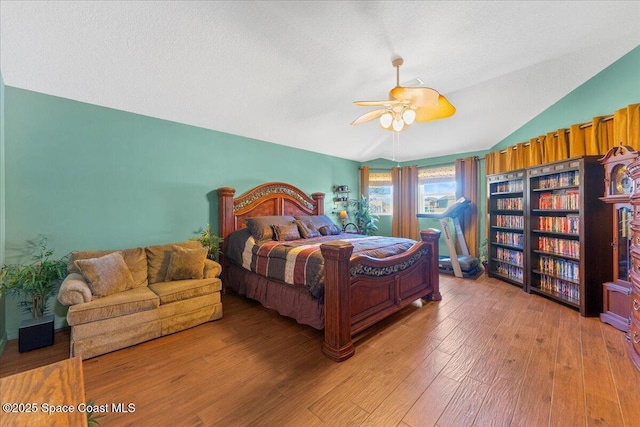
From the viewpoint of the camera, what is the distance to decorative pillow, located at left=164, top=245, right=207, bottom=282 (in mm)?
2793

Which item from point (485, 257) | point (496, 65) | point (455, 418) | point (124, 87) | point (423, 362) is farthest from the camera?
point (485, 257)

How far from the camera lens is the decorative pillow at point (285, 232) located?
11.4 feet

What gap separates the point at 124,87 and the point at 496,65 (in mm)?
4130

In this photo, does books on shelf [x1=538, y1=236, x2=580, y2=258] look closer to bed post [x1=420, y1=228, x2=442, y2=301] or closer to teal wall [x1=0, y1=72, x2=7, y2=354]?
bed post [x1=420, y1=228, x2=442, y2=301]

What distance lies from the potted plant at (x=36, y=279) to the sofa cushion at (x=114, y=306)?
61cm

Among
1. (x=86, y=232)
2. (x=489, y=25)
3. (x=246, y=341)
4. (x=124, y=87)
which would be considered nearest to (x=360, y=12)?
(x=489, y=25)

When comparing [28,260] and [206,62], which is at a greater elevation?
[206,62]

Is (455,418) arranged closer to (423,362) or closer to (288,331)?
(423,362)

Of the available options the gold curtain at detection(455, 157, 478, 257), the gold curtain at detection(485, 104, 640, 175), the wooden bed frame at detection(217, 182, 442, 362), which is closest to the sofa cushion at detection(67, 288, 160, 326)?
the wooden bed frame at detection(217, 182, 442, 362)

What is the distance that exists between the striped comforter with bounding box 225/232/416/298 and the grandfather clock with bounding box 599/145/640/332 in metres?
1.99

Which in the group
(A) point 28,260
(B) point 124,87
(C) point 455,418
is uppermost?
(B) point 124,87

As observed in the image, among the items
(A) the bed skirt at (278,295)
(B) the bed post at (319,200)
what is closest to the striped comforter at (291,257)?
(A) the bed skirt at (278,295)

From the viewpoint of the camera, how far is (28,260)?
8.01ft

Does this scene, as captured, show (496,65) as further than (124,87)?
Yes
